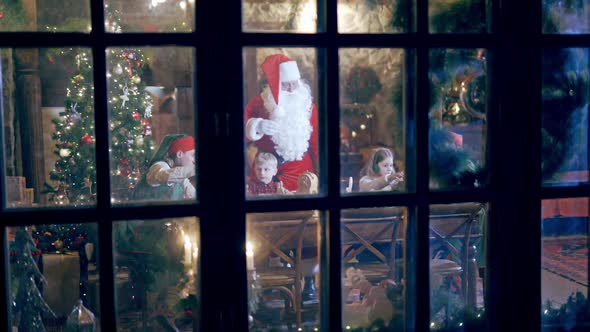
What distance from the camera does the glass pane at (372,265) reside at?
172cm

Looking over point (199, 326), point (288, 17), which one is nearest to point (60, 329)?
point (199, 326)

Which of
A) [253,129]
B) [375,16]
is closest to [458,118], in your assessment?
[375,16]

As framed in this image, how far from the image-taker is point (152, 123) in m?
1.57

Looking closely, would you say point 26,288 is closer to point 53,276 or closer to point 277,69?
point 53,276

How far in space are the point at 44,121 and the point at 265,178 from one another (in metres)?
0.54

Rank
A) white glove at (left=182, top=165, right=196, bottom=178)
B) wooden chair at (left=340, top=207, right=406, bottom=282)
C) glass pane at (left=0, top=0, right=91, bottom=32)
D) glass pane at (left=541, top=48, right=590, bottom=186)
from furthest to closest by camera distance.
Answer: glass pane at (left=541, top=48, right=590, bottom=186) → wooden chair at (left=340, top=207, right=406, bottom=282) → white glove at (left=182, top=165, right=196, bottom=178) → glass pane at (left=0, top=0, right=91, bottom=32)

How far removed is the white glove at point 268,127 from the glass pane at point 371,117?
172 millimetres

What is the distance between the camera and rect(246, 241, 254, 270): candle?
1.66 meters

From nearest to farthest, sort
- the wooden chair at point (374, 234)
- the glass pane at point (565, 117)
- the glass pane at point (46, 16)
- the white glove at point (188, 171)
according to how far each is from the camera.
Result: the glass pane at point (46, 16) → the white glove at point (188, 171) → the wooden chair at point (374, 234) → the glass pane at point (565, 117)

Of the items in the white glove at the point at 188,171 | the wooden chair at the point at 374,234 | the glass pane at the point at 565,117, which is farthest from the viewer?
the glass pane at the point at 565,117

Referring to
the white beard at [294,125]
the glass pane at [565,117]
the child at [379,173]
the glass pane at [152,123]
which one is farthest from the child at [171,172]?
the glass pane at [565,117]

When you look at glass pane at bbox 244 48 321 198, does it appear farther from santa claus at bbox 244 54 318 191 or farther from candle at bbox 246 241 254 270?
candle at bbox 246 241 254 270

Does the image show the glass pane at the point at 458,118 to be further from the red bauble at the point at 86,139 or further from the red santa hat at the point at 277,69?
the red bauble at the point at 86,139

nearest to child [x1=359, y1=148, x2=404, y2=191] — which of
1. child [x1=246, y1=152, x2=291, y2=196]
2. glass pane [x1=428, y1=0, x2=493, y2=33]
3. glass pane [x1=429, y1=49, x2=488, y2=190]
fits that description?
glass pane [x1=429, y1=49, x2=488, y2=190]
